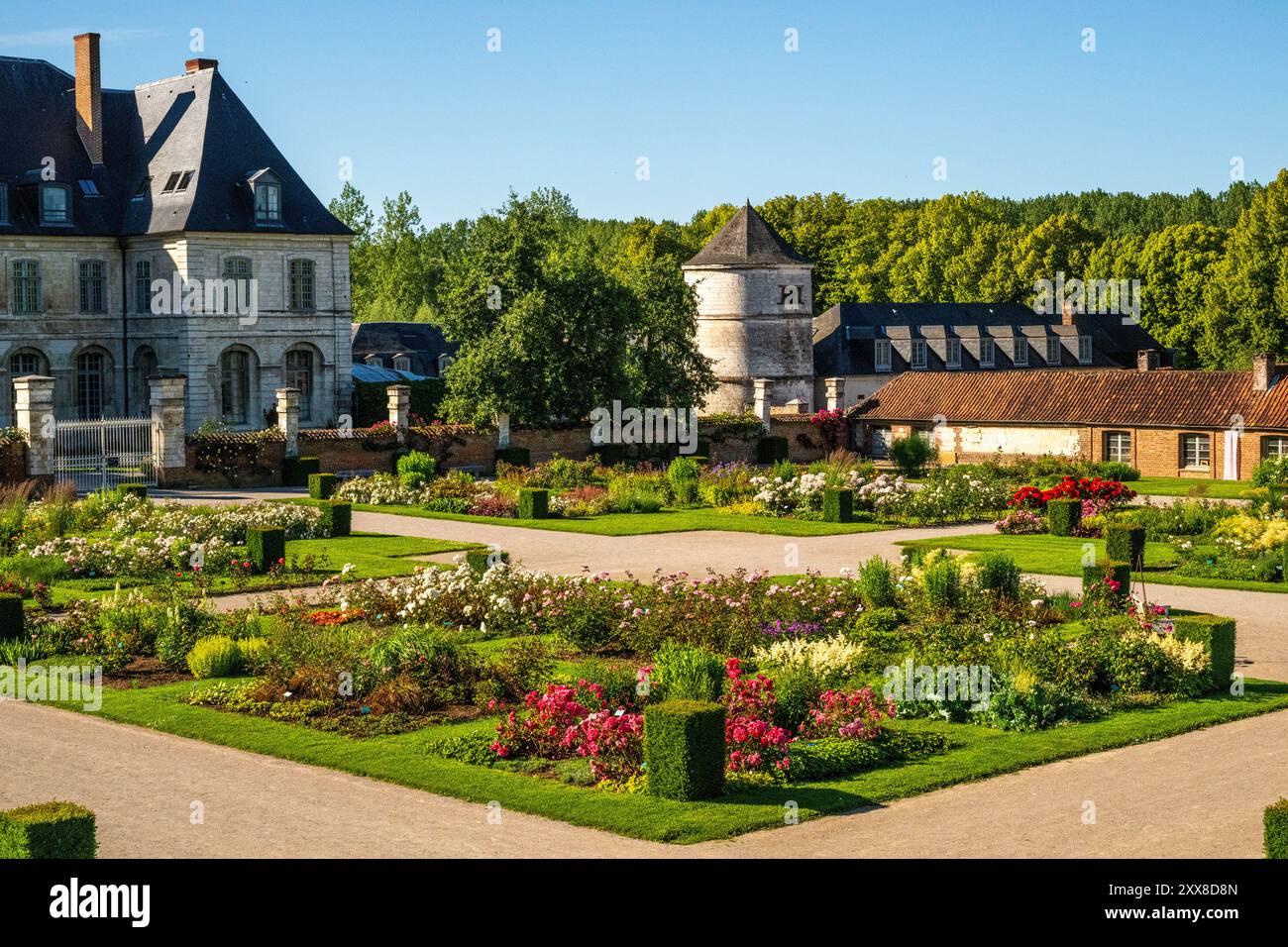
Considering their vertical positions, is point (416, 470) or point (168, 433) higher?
point (168, 433)

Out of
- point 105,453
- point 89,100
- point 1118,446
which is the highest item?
point 89,100

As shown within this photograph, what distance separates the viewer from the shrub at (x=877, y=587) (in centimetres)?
2028

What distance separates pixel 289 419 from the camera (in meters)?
41.1

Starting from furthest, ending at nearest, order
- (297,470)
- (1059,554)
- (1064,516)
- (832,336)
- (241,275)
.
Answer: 1. (832,336)
2. (241,275)
3. (297,470)
4. (1064,516)
5. (1059,554)

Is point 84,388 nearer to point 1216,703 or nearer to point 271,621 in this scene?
point 271,621

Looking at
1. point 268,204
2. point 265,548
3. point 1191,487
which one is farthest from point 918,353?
point 265,548

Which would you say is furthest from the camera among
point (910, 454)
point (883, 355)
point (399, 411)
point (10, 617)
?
point (883, 355)

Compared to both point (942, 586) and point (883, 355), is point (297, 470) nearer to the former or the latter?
point (942, 586)

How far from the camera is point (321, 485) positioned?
36656 millimetres

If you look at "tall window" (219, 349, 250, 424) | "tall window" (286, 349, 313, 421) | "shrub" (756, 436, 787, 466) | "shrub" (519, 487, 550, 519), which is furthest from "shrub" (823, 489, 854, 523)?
"tall window" (219, 349, 250, 424)

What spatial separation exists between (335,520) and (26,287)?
23647 mm

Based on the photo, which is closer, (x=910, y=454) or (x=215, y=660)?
(x=215, y=660)

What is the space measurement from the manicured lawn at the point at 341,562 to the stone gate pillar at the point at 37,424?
32.2ft
